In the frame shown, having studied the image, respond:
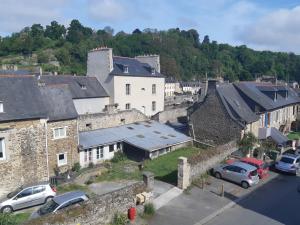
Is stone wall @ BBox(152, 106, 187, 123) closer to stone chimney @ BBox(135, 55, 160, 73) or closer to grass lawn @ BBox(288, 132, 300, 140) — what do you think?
stone chimney @ BBox(135, 55, 160, 73)

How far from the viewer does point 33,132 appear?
1928 cm

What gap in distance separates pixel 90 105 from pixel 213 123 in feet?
46.6

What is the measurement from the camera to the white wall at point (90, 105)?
1280 inches

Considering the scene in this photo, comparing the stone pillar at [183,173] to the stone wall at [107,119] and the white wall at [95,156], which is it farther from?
the stone wall at [107,119]

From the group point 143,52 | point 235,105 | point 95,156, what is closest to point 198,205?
point 95,156

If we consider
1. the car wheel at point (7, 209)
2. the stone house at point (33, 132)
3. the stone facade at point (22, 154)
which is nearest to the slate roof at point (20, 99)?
the stone house at point (33, 132)

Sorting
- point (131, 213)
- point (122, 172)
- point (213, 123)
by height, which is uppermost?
point (213, 123)

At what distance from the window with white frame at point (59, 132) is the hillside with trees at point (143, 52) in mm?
72359

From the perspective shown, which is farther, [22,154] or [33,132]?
[33,132]

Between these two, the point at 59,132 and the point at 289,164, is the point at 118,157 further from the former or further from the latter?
the point at 289,164

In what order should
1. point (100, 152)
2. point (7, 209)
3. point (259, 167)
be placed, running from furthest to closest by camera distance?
point (100, 152) → point (259, 167) → point (7, 209)

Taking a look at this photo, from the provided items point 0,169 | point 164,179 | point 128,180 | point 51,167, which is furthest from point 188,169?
point 0,169

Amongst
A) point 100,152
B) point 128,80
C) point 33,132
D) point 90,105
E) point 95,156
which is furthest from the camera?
point 128,80

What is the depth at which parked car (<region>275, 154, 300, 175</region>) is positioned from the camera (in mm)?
22695
